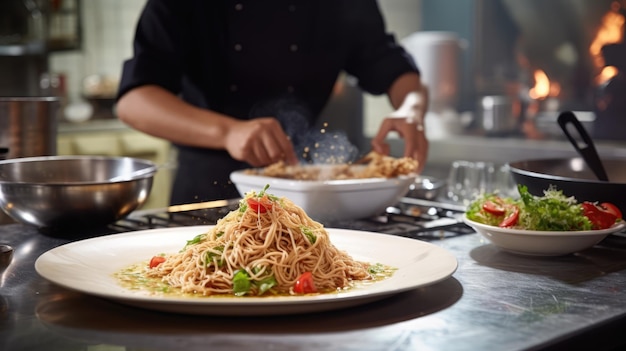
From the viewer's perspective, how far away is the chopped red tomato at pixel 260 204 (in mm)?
1357

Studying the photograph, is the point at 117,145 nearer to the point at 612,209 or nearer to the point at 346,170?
the point at 346,170

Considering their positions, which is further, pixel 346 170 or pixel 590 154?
pixel 346 170

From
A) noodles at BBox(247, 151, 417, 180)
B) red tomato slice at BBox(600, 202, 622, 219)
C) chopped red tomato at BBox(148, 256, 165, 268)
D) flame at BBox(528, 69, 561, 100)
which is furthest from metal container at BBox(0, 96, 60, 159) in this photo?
flame at BBox(528, 69, 561, 100)

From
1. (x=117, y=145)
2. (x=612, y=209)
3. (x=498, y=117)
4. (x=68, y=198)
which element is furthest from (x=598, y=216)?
(x=117, y=145)

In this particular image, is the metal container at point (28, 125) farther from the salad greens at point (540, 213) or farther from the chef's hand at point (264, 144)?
the salad greens at point (540, 213)

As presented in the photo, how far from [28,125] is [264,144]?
0.67m

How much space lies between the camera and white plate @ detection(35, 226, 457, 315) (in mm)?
1026

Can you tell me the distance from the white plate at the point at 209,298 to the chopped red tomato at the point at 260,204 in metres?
0.20

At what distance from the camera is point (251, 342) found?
0.97m

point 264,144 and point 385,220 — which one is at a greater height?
point 264,144

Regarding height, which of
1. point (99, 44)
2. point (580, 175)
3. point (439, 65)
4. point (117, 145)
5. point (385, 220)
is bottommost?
point (117, 145)

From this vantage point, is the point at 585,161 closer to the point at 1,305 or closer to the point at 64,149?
the point at 1,305

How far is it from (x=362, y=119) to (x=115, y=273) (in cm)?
334

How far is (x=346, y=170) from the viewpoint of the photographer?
1.99 metres
